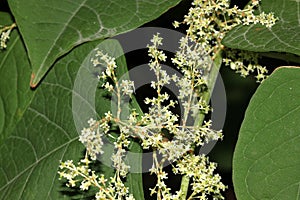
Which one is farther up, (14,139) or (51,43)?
(51,43)

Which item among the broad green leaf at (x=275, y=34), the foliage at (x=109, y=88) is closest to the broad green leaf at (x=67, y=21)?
the foliage at (x=109, y=88)

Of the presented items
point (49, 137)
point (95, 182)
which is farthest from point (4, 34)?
point (95, 182)

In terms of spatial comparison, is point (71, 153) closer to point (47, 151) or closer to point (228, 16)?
point (47, 151)

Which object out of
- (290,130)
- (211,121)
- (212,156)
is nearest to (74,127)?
(211,121)

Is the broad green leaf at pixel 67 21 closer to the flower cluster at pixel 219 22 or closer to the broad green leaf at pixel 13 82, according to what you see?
the flower cluster at pixel 219 22

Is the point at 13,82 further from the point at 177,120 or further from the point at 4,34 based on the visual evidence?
the point at 177,120

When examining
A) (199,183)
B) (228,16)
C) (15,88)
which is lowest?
(199,183)
